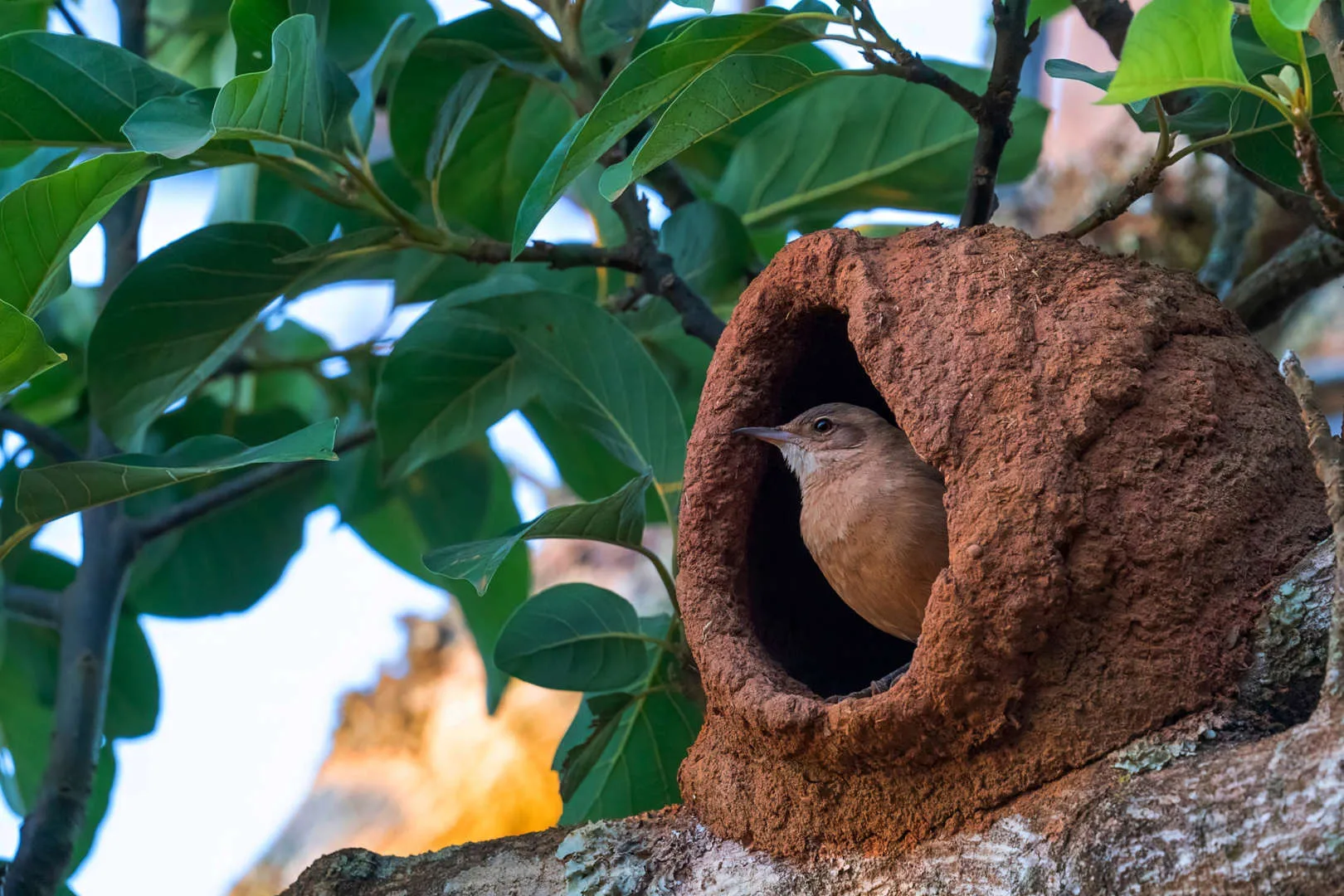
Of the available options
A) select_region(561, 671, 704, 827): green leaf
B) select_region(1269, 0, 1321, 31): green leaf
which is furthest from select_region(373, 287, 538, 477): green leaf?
select_region(1269, 0, 1321, 31): green leaf

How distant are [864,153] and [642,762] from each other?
7.68 feet

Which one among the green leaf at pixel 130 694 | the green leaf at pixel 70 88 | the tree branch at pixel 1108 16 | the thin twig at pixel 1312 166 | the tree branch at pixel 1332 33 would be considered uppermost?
the tree branch at pixel 1108 16

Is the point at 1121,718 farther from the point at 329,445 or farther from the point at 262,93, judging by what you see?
the point at 262,93

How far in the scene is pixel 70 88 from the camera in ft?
12.1

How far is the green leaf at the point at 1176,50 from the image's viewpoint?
94.3 inches

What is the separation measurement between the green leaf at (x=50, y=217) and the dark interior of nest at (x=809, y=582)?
195 cm

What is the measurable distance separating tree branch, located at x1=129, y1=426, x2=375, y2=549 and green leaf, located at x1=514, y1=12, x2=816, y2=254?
2.02 m

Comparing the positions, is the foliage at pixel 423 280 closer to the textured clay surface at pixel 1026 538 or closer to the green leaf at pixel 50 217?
the green leaf at pixel 50 217

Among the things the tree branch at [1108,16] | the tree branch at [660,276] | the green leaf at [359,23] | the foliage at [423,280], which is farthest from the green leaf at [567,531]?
the green leaf at [359,23]

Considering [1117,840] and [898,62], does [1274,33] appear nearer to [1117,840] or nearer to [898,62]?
[898,62]

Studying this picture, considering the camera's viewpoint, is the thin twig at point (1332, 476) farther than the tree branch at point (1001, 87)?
No

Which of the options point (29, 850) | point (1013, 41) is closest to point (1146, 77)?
point (1013, 41)

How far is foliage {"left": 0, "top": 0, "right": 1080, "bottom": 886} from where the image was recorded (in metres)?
3.23

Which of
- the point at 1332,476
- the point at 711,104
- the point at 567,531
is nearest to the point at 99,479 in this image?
the point at 567,531
